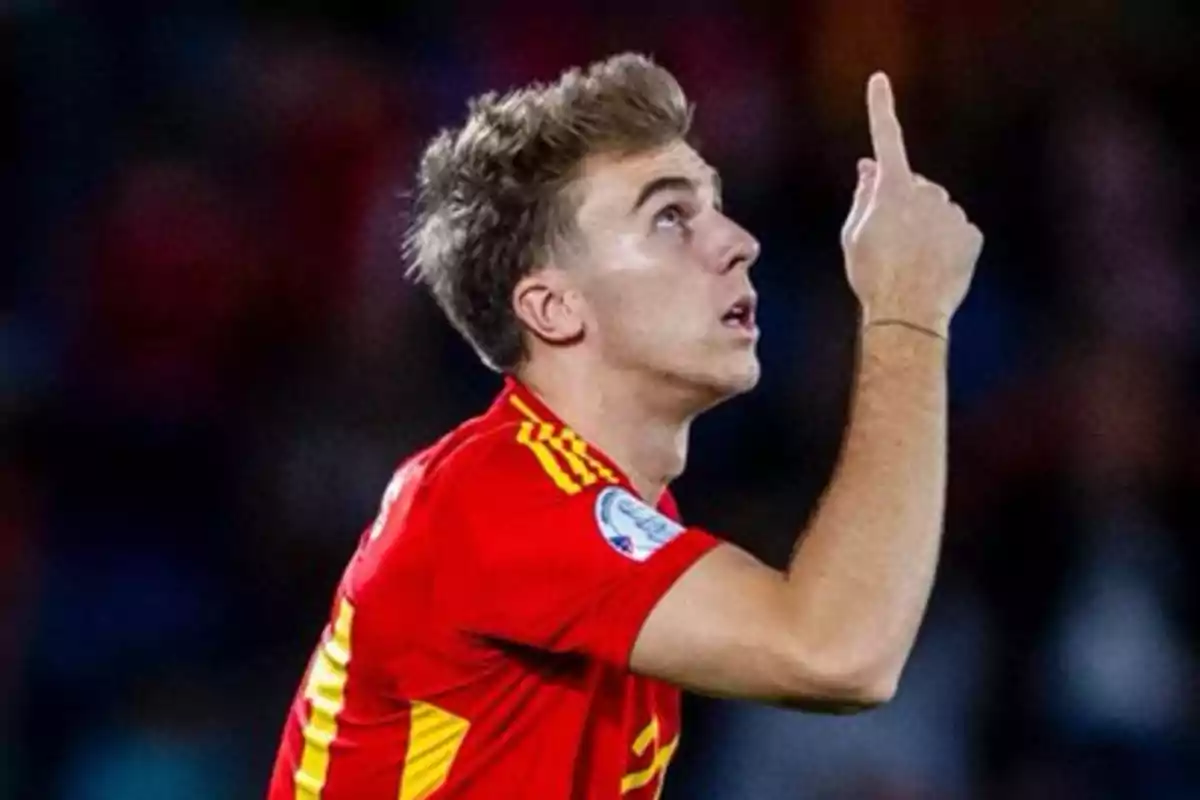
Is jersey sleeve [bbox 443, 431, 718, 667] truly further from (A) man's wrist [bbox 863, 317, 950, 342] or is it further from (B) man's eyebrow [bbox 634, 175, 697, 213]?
(B) man's eyebrow [bbox 634, 175, 697, 213]

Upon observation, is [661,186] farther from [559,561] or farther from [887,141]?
[559,561]

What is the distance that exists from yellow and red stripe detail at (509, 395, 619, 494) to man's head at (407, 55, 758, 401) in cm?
16

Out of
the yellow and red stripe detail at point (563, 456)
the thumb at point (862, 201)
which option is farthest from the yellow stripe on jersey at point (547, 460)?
the thumb at point (862, 201)

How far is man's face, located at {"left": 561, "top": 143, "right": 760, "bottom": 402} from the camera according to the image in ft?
8.29

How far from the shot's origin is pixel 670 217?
2588 millimetres

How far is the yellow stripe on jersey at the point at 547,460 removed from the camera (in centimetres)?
228

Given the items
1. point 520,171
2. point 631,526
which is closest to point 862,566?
point 631,526

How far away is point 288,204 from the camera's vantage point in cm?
480

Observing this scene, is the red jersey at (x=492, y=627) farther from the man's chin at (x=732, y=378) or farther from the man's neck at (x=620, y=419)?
the man's chin at (x=732, y=378)

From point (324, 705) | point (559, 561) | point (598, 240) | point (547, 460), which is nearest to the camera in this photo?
point (559, 561)

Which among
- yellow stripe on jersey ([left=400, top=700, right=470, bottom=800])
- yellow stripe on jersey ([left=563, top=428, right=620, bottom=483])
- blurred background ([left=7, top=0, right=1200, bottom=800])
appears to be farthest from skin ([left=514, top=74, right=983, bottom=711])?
blurred background ([left=7, top=0, right=1200, bottom=800])

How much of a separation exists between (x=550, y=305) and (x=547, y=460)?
0.33m

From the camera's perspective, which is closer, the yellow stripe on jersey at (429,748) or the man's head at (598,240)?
the yellow stripe on jersey at (429,748)

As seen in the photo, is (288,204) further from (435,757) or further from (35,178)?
(435,757)
